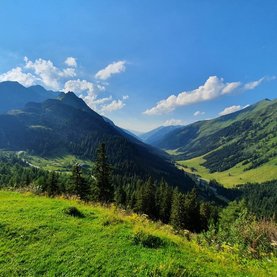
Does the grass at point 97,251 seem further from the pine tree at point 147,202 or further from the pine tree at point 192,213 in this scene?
the pine tree at point 147,202

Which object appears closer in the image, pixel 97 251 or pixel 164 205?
pixel 97 251

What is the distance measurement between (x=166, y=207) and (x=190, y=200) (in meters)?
11.5

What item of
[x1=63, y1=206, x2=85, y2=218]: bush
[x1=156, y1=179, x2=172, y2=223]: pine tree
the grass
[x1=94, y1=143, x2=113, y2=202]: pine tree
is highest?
[x1=63, y1=206, x2=85, y2=218]: bush

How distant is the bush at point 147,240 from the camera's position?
13766 millimetres

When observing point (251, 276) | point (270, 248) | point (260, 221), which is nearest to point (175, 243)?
point (251, 276)

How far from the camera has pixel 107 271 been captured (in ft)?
37.1

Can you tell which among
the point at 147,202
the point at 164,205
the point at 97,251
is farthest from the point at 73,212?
the point at 164,205

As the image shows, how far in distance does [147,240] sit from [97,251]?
8.75 feet

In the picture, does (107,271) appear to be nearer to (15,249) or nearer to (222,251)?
(15,249)

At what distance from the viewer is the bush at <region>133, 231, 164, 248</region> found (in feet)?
45.2

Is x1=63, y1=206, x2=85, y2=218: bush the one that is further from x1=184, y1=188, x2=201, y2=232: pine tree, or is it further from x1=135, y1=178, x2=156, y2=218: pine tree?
x1=135, y1=178, x2=156, y2=218: pine tree

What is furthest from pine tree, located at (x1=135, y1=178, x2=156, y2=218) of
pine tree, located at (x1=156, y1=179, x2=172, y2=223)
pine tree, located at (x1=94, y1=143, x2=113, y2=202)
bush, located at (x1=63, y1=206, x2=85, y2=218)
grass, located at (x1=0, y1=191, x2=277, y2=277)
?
grass, located at (x1=0, y1=191, x2=277, y2=277)

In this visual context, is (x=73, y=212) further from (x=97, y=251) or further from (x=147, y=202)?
(x=147, y=202)

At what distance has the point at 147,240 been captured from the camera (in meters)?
14.0
